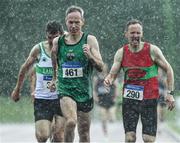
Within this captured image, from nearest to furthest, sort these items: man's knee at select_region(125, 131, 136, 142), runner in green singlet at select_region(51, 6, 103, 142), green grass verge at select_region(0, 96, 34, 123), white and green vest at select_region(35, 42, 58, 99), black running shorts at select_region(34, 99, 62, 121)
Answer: runner in green singlet at select_region(51, 6, 103, 142), man's knee at select_region(125, 131, 136, 142), black running shorts at select_region(34, 99, 62, 121), white and green vest at select_region(35, 42, 58, 99), green grass verge at select_region(0, 96, 34, 123)

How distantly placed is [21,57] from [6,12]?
9.99 feet

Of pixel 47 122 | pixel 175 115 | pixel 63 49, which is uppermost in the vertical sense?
pixel 63 49

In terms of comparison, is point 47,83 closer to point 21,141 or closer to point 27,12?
point 21,141

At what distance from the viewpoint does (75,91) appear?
1007 cm

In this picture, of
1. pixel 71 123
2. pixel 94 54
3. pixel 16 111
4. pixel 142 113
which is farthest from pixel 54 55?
pixel 16 111

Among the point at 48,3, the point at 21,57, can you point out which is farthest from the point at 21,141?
the point at 48,3

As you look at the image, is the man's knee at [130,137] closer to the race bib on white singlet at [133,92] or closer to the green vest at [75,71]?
the race bib on white singlet at [133,92]

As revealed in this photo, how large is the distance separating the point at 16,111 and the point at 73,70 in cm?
2129

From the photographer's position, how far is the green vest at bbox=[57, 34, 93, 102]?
1006 cm

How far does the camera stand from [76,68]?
10062 millimetres

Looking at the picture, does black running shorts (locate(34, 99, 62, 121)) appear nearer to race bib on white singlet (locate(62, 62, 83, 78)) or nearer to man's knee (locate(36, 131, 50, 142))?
man's knee (locate(36, 131, 50, 142))

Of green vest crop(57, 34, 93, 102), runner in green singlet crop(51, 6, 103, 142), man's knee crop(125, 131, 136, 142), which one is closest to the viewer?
runner in green singlet crop(51, 6, 103, 142)

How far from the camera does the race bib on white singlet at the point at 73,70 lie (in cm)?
1005

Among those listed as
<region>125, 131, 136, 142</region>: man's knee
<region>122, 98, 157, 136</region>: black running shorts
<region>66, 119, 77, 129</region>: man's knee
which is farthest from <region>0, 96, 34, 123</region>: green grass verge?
<region>66, 119, 77, 129</region>: man's knee
